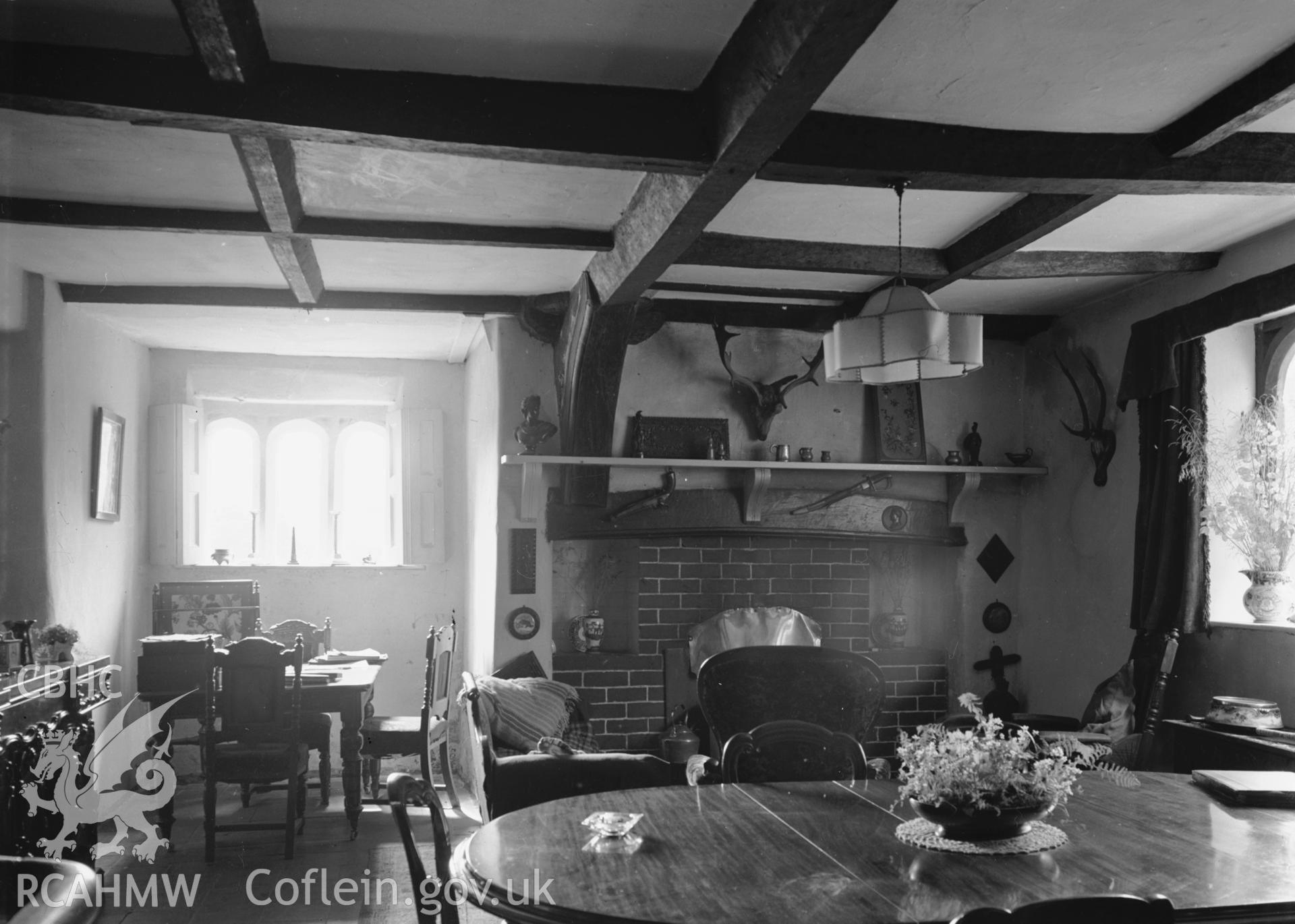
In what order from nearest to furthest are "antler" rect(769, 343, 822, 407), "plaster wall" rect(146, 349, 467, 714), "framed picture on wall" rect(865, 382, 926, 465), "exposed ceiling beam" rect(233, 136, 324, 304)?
"exposed ceiling beam" rect(233, 136, 324, 304) → "antler" rect(769, 343, 822, 407) → "framed picture on wall" rect(865, 382, 926, 465) → "plaster wall" rect(146, 349, 467, 714)

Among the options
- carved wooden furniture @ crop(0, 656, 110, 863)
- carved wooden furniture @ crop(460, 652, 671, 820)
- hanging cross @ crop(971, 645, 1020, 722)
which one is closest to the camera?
carved wooden furniture @ crop(0, 656, 110, 863)

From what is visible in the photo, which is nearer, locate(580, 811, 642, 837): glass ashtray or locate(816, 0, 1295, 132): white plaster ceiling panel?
locate(580, 811, 642, 837): glass ashtray

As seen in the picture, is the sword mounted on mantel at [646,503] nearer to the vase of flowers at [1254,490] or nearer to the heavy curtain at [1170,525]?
the heavy curtain at [1170,525]

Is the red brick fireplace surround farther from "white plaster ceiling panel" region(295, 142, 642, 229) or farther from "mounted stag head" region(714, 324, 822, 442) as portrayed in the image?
"white plaster ceiling panel" region(295, 142, 642, 229)

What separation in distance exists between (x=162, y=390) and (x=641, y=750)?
4041mm

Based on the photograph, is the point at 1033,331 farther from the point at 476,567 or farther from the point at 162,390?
the point at 162,390

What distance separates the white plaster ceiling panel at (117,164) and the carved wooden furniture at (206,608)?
3.30m

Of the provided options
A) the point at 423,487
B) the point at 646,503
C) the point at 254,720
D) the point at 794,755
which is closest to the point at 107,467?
the point at 254,720

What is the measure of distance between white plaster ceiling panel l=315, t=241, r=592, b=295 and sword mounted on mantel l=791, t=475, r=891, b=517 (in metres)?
1.87

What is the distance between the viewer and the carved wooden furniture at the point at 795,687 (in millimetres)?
4414

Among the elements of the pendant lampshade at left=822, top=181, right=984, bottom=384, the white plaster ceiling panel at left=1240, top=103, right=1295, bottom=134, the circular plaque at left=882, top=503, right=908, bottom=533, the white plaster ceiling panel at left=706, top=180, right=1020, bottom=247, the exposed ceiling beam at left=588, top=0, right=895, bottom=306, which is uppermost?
the white plaster ceiling panel at left=1240, top=103, right=1295, bottom=134

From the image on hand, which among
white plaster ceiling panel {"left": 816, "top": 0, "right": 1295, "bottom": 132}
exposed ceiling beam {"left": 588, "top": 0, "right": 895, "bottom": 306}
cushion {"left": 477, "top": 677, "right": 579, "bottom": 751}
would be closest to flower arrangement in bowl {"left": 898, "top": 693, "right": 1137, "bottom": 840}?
exposed ceiling beam {"left": 588, "top": 0, "right": 895, "bottom": 306}

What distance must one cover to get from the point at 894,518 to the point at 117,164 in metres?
4.42

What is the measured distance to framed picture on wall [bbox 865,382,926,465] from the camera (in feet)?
20.7
